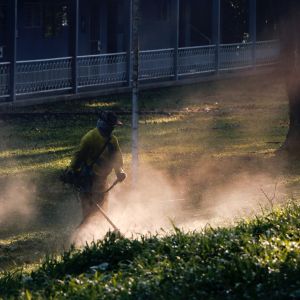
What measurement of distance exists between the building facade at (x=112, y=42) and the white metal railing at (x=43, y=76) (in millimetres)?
26

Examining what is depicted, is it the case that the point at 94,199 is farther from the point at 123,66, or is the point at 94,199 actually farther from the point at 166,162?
the point at 123,66

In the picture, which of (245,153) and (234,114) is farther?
(234,114)

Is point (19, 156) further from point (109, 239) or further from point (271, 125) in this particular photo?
point (109, 239)

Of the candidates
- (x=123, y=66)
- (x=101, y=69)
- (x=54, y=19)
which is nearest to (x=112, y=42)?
(x=54, y=19)

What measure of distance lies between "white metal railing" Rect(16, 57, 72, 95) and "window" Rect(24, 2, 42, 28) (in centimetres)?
286

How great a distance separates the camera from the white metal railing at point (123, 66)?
26844mm

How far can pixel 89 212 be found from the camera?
14.0 meters

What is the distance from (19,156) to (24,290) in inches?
458

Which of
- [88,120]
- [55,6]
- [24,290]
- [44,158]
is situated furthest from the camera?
[55,6]

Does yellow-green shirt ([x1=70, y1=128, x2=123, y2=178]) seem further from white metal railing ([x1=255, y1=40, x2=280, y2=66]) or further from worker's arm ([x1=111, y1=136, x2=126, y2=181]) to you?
white metal railing ([x1=255, y1=40, x2=280, y2=66])

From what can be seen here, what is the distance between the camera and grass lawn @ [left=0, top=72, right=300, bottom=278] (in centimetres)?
1555

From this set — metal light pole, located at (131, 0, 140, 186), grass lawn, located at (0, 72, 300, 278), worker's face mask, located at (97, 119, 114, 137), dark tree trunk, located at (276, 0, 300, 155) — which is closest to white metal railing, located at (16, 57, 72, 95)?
grass lawn, located at (0, 72, 300, 278)

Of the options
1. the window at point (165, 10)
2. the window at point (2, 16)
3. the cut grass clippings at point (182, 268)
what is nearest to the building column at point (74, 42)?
the window at point (2, 16)

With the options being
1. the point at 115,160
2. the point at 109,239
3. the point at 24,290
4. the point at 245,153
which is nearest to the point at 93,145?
the point at 115,160
